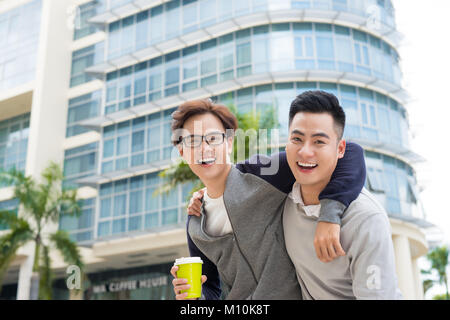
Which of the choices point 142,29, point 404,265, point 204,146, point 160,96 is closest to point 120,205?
point 160,96

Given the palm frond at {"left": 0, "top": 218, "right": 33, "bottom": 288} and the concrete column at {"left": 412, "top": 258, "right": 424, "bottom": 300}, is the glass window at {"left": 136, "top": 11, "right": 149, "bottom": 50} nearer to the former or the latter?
the palm frond at {"left": 0, "top": 218, "right": 33, "bottom": 288}

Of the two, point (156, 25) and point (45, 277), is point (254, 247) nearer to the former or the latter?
point (45, 277)

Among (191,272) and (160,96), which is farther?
→ (160,96)

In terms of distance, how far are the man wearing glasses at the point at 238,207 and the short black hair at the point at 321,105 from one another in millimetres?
190

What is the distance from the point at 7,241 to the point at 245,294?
17.6m

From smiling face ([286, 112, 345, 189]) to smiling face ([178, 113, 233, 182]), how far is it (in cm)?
43

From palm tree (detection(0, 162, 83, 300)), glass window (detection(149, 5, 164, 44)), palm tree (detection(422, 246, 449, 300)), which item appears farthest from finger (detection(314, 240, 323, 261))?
palm tree (detection(422, 246, 449, 300))


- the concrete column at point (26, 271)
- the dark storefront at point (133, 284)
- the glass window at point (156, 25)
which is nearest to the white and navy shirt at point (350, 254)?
the dark storefront at point (133, 284)

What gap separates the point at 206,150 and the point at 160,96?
61.8 feet

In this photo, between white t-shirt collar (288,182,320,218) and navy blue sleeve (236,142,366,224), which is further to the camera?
white t-shirt collar (288,182,320,218)

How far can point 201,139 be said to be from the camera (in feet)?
7.20

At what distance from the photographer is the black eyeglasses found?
2.19 m

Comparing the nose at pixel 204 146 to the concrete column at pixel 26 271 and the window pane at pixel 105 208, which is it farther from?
the concrete column at pixel 26 271

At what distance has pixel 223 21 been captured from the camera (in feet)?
62.4
